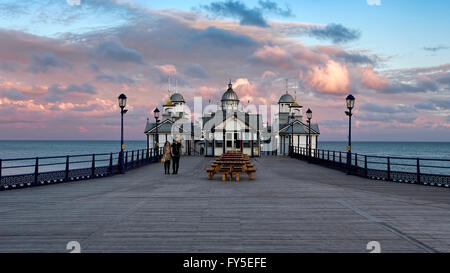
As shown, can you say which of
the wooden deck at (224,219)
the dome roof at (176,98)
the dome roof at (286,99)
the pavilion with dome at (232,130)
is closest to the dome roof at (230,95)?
the pavilion with dome at (232,130)

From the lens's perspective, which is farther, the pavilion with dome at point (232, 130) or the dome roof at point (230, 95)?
the dome roof at point (230, 95)

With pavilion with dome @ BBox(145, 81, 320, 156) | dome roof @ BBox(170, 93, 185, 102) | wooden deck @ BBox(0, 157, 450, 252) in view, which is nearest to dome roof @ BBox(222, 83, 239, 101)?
pavilion with dome @ BBox(145, 81, 320, 156)

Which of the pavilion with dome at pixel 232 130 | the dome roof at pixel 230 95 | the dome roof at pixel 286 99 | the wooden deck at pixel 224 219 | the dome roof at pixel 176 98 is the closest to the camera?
the wooden deck at pixel 224 219

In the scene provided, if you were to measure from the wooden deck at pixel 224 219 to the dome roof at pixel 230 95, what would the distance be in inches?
2004

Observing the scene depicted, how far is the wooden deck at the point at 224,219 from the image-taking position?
6.48 metres

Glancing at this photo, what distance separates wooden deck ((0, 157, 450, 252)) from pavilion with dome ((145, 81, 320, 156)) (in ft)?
74.9

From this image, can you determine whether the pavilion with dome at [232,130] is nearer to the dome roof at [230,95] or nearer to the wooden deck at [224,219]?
the dome roof at [230,95]

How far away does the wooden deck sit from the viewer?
6.48 meters

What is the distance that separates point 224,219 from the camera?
8.41 meters

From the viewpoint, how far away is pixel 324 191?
13.3 metres

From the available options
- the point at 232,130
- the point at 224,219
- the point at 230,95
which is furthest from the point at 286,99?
the point at 224,219
